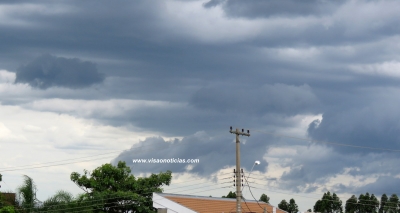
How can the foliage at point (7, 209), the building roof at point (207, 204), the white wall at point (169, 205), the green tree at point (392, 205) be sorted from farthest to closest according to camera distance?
the green tree at point (392, 205), the foliage at point (7, 209), the building roof at point (207, 204), the white wall at point (169, 205)

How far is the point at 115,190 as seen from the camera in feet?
279

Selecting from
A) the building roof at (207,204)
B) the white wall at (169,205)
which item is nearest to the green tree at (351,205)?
the building roof at (207,204)

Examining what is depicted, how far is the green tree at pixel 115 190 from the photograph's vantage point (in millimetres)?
82312

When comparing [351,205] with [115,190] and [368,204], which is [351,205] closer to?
[368,204]

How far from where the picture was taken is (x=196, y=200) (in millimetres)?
76062

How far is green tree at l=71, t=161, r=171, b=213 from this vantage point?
82312 millimetres

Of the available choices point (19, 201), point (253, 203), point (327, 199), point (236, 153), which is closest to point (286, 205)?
point (327, 199)

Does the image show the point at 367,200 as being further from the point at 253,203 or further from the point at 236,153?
the point at 236,153

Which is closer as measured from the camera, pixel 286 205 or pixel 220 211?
pixel 220 211

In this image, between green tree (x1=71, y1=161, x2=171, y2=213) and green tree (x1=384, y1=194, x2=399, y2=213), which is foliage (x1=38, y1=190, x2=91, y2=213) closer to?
green tree (x1=71, y1=161, x2=171, y2=213)

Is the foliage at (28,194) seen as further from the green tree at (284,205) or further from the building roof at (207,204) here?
the green tree at (284,205)

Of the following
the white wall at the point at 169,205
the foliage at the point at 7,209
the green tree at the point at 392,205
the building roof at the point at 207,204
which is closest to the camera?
the white wall at the point at 169,205

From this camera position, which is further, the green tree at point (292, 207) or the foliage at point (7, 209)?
the green tree at point (292, 207)

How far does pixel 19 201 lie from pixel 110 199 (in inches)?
441
